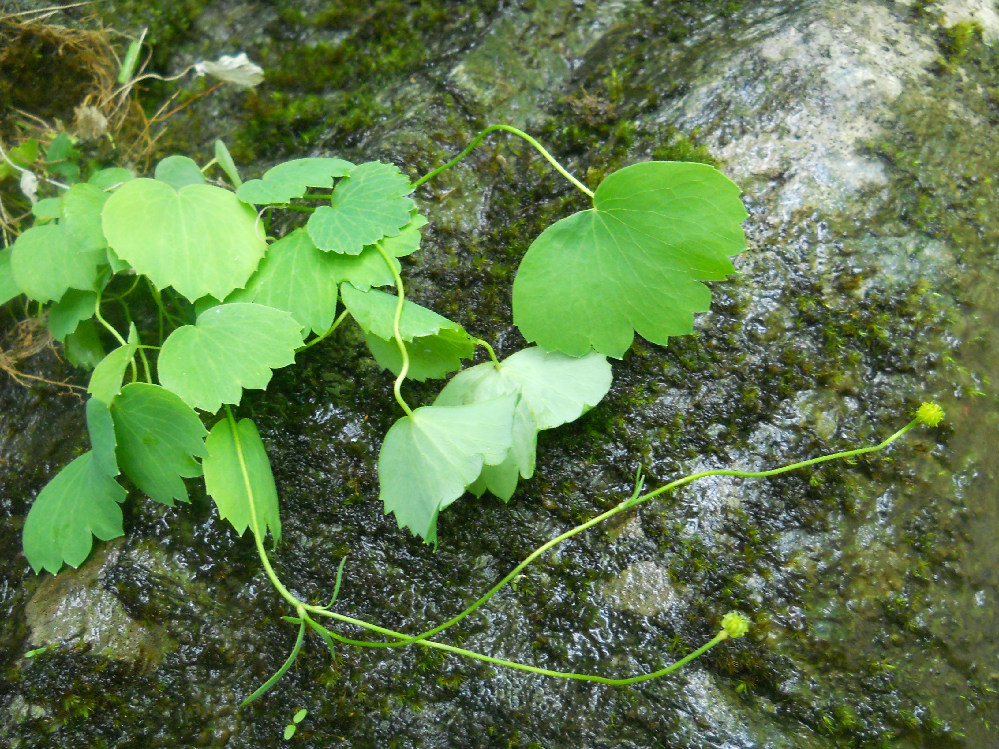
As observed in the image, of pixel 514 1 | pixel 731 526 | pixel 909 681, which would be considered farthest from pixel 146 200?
pixel 909 681

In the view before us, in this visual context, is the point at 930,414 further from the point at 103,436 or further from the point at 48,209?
the point at 48,209

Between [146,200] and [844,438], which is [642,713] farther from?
[146,200]

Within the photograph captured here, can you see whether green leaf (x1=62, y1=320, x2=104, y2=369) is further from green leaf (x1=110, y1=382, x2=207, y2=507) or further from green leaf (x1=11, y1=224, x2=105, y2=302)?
green leaf (x1=110, y1=382, x2=207, y2=507)

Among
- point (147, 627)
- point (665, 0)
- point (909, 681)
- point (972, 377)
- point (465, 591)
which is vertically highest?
point (665, 0)

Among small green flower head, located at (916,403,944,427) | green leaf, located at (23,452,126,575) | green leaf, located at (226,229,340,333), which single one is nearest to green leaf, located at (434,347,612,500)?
green leaf, located at (226,229,340,333)

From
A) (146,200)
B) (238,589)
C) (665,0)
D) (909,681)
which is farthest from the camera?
(665,0)

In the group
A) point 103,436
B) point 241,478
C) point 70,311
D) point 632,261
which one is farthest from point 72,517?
point 632,261

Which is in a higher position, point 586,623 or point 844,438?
point 844,438
